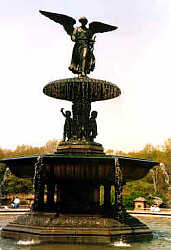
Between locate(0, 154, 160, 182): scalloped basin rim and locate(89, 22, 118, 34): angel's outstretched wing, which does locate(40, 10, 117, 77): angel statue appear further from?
locate(0, 154, 160, 182): scalloped basin rim

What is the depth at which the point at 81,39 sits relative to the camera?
12.7 meters

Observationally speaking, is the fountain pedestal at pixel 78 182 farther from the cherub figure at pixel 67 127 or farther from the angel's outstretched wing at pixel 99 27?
the angel's outstretched wing at pixel 99 27

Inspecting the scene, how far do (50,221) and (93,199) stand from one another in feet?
6.17

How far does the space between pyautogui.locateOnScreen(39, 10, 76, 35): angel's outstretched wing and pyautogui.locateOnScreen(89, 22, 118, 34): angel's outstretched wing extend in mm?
759

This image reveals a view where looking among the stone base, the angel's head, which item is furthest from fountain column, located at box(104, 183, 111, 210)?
the angel's head

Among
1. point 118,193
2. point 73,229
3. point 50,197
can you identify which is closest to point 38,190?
point 50,197

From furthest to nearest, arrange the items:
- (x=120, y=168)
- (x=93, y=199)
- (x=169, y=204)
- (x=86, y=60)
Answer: (x=169, y=204) < (x=86, y=60) < (x=93, y=199) < (x=120, y=168)

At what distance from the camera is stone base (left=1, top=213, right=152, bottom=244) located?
27.7ft

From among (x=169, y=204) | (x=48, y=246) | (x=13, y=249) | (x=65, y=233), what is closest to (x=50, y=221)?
(x=65, y=233)

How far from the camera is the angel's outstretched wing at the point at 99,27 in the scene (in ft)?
42.4

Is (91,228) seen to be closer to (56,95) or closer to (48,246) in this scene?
(48,246)

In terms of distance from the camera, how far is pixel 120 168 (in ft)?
31.8

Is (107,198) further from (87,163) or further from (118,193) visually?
(87,163)

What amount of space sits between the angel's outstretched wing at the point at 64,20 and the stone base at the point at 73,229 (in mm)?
7335
